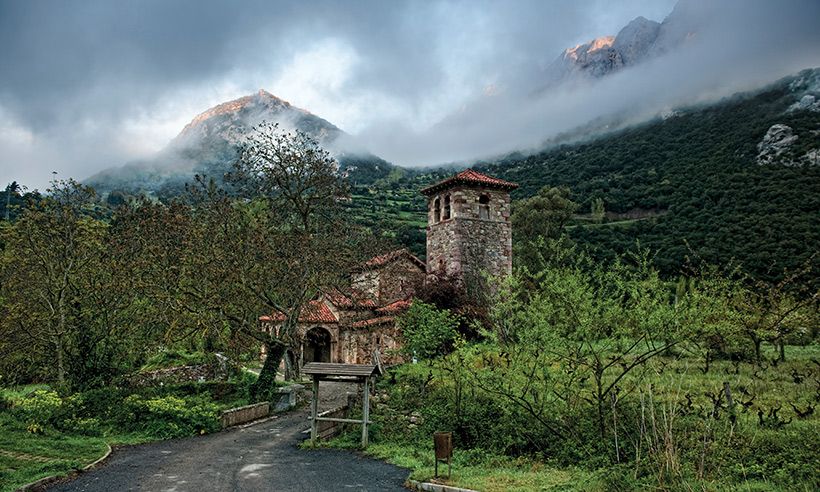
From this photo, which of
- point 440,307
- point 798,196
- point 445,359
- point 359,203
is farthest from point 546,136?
point 445,359

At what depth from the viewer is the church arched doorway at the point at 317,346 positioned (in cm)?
3312

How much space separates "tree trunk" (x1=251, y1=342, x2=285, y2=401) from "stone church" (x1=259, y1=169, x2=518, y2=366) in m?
8.41

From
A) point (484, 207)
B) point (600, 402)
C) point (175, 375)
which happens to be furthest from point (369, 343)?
point (600, 402)

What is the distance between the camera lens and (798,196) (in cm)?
4609

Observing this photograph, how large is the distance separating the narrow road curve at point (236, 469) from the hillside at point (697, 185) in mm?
30255

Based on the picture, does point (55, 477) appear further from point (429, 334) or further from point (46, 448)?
point (429, 334)

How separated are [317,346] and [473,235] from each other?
41.3 ft

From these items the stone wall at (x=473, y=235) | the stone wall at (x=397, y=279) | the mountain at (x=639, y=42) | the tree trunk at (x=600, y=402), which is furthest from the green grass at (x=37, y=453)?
the mountain at (x=639, y=42)

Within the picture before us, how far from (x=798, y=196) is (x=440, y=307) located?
39.9 meters

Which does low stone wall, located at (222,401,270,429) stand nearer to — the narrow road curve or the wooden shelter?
the narrow road curve

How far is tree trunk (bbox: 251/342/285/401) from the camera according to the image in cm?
1862

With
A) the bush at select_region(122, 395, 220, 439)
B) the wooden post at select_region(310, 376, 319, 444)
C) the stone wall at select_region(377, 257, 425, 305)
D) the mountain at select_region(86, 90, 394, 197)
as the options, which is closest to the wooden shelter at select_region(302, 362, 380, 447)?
the wooden post at select_region(310, 376, 319, 444)

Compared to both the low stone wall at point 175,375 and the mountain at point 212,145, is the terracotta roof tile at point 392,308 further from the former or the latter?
the mountain at point 212,145

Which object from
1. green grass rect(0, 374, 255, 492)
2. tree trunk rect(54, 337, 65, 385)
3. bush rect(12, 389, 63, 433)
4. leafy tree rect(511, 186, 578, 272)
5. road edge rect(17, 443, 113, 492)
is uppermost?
leafy tree rect(511, 186, 578, 272)
